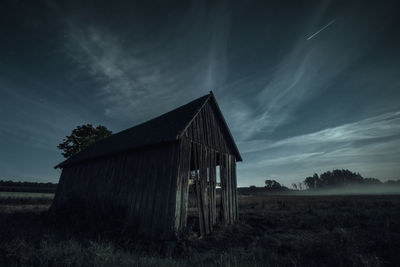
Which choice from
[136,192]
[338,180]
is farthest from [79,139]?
[338,180]

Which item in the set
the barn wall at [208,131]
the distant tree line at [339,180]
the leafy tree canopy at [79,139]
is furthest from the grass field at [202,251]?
the distant tree line at [339,180]

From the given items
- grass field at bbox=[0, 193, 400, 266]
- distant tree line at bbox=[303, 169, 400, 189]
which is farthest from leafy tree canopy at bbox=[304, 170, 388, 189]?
grass field at bbox=[0, 193, 400, 266]

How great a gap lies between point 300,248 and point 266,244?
1327mm

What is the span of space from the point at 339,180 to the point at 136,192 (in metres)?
167

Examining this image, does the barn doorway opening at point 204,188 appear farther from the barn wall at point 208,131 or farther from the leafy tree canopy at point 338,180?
the leafy tree canopy at point 338,180

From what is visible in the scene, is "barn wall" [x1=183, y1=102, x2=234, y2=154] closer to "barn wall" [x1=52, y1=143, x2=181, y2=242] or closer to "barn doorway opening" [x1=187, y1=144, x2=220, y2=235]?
"barn doorway opening" [x1=187, y1=144, x2=220, y2=235]

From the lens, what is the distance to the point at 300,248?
631cm

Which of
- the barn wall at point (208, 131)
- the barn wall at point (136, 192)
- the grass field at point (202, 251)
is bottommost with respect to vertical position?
the grass field at point (202, 251)

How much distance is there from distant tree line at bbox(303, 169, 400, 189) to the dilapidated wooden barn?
506ft

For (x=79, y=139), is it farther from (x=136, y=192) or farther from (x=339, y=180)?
(x=339, y=180)

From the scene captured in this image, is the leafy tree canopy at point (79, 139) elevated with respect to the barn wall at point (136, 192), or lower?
elevated

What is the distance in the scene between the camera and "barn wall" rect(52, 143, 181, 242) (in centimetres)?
743

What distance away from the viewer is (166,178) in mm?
7805

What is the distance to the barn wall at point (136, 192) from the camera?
24.4 feet
